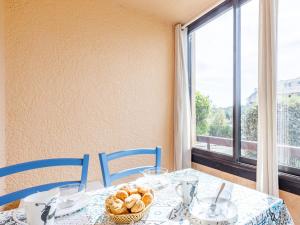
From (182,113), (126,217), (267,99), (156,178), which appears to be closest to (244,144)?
(267,99)

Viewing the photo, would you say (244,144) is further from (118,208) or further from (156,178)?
(118,208)

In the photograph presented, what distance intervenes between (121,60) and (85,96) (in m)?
0.53

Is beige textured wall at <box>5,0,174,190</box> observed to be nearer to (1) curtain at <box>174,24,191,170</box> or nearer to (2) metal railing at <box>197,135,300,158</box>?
(1) curtain at <box>174,24,191,170</box>

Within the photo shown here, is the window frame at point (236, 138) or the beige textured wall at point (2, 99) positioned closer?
the beige textured wall at point (2, 99)

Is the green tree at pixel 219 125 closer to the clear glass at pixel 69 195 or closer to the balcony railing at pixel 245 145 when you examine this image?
the balcony railing at pixel 245 145

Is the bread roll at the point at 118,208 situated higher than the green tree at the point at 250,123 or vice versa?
the green tree at the point at 250,123

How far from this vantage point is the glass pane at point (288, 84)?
4.62ft

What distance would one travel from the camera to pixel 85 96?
1868mm

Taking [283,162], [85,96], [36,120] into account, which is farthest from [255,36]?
[36,120]

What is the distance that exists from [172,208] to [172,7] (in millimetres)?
1871

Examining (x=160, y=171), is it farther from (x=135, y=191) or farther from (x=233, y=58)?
(x=233, y=58)

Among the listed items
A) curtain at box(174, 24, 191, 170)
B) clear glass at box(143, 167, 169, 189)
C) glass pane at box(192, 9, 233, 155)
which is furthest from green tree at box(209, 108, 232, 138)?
clear glass at box(143, 167, 169, 189)

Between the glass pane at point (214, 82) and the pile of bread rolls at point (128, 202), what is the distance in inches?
52.0

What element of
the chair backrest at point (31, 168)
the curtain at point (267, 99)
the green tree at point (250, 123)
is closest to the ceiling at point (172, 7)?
the curtain at point (267, 99)
